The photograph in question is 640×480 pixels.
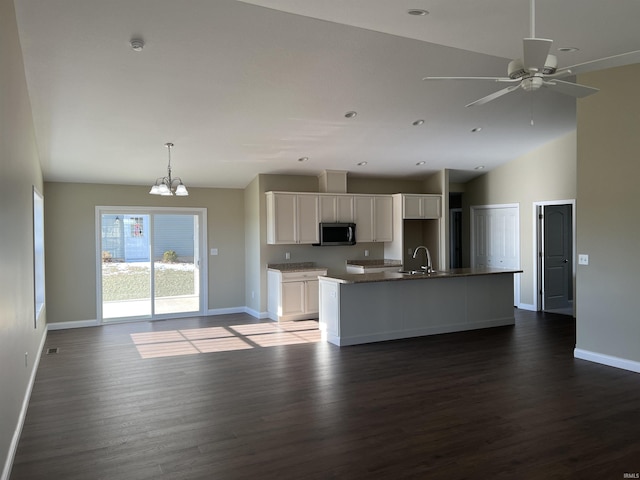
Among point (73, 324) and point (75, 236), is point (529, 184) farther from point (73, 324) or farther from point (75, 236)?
point (73, 324)

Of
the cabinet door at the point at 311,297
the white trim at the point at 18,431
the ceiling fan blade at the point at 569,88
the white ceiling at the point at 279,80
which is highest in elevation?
the white ceiling at the point at 279,80

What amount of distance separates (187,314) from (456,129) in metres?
5.41

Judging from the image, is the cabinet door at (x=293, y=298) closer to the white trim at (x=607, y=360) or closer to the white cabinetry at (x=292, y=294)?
the white cabinetry at (x=292, y=294)

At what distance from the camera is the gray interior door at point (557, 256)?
839 cm

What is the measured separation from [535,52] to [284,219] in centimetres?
559

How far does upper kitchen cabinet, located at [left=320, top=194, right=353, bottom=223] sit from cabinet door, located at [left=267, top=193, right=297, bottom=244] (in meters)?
0.54

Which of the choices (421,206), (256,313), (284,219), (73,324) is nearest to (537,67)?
(284,219)

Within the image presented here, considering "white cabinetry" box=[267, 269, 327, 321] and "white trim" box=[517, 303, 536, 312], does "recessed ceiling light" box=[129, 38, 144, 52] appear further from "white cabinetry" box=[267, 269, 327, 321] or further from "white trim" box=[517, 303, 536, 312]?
"white trim" box=[517, 303, 536, 312]

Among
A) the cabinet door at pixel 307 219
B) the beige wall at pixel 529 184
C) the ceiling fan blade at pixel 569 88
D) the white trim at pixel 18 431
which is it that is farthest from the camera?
the cabinet door at pixel 307 219

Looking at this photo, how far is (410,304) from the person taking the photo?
6398 mm

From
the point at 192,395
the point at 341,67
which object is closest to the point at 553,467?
the point at 192,395

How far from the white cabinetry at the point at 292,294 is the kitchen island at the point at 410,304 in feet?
4.37

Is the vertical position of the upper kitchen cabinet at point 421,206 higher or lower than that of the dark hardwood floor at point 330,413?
higher

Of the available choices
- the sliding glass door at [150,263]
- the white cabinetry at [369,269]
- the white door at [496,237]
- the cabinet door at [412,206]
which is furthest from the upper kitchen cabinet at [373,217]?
the sliding glass door at [150,263]
